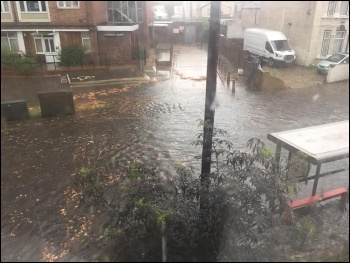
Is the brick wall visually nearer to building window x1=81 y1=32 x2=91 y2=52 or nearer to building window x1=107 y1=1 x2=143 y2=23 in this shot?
building window x1=81 y1=32 x2=91 y2=52

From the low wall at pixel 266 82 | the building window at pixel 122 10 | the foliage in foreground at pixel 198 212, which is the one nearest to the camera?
the foliage in foreground at pixel 198 212

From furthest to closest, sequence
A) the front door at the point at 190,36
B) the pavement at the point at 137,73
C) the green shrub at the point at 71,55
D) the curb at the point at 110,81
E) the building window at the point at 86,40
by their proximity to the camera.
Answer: the front door at the point at 190,36, the pavement at the point at 137,73, the curb at the point at 110,81, the building window at the point at 86,40, the green shrub at the point at 71,55

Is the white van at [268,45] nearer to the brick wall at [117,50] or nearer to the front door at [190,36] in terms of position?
the brick wall at [117,50]

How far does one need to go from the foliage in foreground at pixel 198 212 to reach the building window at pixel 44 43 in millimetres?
A: 8347

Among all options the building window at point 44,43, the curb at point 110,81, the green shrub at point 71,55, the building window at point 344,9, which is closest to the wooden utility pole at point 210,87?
the building window at point 344,9

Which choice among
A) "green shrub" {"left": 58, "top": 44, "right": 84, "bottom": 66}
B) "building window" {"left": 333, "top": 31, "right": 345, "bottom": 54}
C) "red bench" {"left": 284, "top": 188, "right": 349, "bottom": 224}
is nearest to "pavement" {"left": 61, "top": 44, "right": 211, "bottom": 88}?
"green shrub" {"left": 58, "top": 44, "right": 84, "bottom": 66}

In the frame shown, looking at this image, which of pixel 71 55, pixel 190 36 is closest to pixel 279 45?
pixel 71 55

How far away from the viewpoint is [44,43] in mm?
10047

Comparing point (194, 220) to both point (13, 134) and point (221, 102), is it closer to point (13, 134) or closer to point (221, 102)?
point (13, 134)

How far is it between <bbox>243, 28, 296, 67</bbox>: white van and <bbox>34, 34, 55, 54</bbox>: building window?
22.0 feet

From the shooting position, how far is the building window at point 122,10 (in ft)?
8.69

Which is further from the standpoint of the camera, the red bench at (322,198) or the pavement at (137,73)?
the pavement at (137,73)

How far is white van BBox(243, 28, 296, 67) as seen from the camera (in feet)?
36.6

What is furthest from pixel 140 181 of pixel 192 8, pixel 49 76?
pixel 49 76
